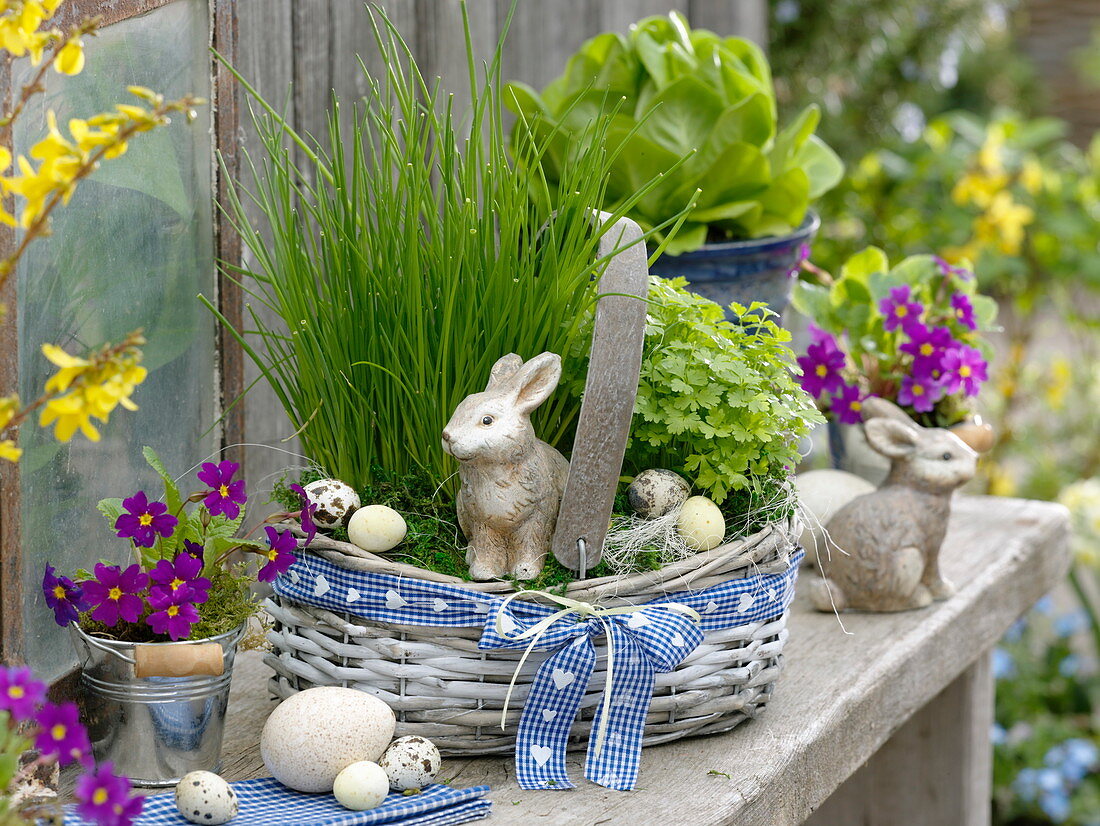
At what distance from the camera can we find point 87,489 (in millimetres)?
1104

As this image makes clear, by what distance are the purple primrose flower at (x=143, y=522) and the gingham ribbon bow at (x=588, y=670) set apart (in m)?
0.26

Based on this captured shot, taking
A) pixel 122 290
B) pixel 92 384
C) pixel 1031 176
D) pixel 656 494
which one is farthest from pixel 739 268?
pixel 1031 176

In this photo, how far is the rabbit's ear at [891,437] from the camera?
137 centimetres

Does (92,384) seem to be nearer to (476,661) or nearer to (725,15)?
(476,661)

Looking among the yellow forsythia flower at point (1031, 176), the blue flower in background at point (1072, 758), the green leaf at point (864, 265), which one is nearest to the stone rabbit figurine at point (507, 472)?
the green leaf at point (864, 265)

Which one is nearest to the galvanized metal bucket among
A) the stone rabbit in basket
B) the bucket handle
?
the bucket handle

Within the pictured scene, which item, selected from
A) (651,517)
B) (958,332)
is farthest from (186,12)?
(958,332)

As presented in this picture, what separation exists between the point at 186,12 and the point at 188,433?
0.41 meters

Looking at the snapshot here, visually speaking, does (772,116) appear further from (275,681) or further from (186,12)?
(275,681)

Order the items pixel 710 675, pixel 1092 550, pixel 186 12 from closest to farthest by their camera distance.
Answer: pixel 710 675
pixel 186 12
pixel 1092 550

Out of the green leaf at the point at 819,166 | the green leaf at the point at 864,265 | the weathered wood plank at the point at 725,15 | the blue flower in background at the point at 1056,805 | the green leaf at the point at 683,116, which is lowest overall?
the blue flower in background at the point at 1056,805

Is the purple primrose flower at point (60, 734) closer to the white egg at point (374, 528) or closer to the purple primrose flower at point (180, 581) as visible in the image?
the purple primrose flower at point (180, 581)

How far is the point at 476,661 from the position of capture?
1.03 metres

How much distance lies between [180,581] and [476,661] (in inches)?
9.6
